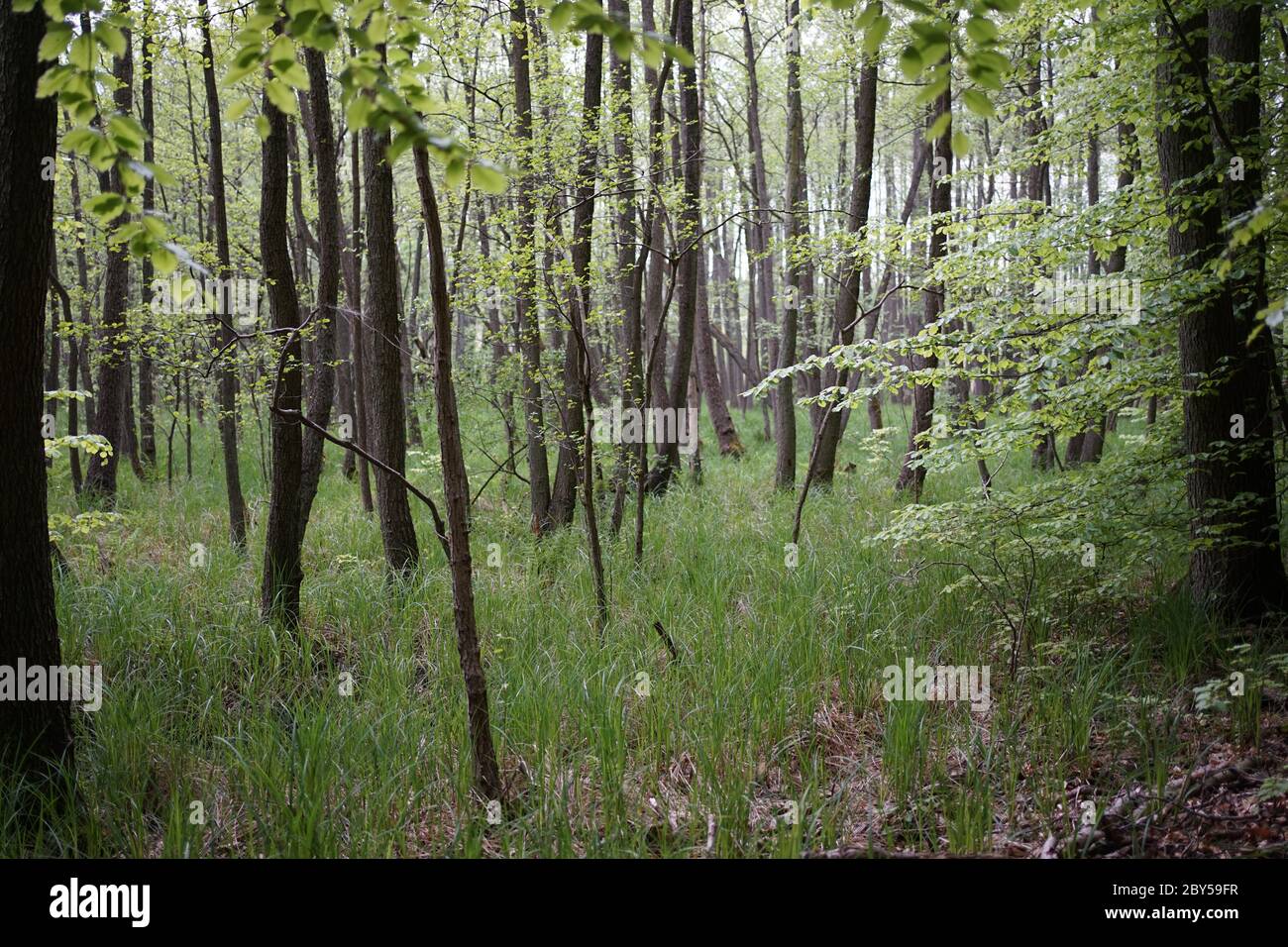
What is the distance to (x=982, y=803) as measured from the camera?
3.20m

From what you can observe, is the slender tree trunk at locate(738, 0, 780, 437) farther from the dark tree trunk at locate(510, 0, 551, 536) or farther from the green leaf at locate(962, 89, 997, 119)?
the green leaf at locate(962, 89, 997, 119)

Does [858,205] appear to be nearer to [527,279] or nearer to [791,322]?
[791,322]

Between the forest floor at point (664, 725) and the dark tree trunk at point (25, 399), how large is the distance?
36 centimetres

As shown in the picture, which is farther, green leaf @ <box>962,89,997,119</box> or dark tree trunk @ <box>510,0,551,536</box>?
dark tree trunk @ <box>510,0,551,536</box>

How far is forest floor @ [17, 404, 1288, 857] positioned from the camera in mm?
3223

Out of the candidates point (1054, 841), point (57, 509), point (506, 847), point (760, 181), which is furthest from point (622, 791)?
point (760, 181)

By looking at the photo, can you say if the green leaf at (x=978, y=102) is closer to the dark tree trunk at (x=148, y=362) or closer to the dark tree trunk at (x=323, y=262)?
the dark tree trunk at (x=323, y=262)

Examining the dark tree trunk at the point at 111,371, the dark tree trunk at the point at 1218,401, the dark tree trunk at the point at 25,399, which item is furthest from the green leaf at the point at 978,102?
the dark tree trunk at the point at 111,371

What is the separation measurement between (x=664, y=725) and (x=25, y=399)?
332cm

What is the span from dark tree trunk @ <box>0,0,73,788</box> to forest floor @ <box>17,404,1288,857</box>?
0.36 metres

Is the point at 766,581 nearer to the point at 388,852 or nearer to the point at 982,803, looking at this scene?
the point at 982,803

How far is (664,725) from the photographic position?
3990 mm

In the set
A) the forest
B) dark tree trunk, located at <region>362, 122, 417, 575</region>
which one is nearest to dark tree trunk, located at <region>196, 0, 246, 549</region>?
the forest

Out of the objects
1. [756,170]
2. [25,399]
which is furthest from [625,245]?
[756,170]
